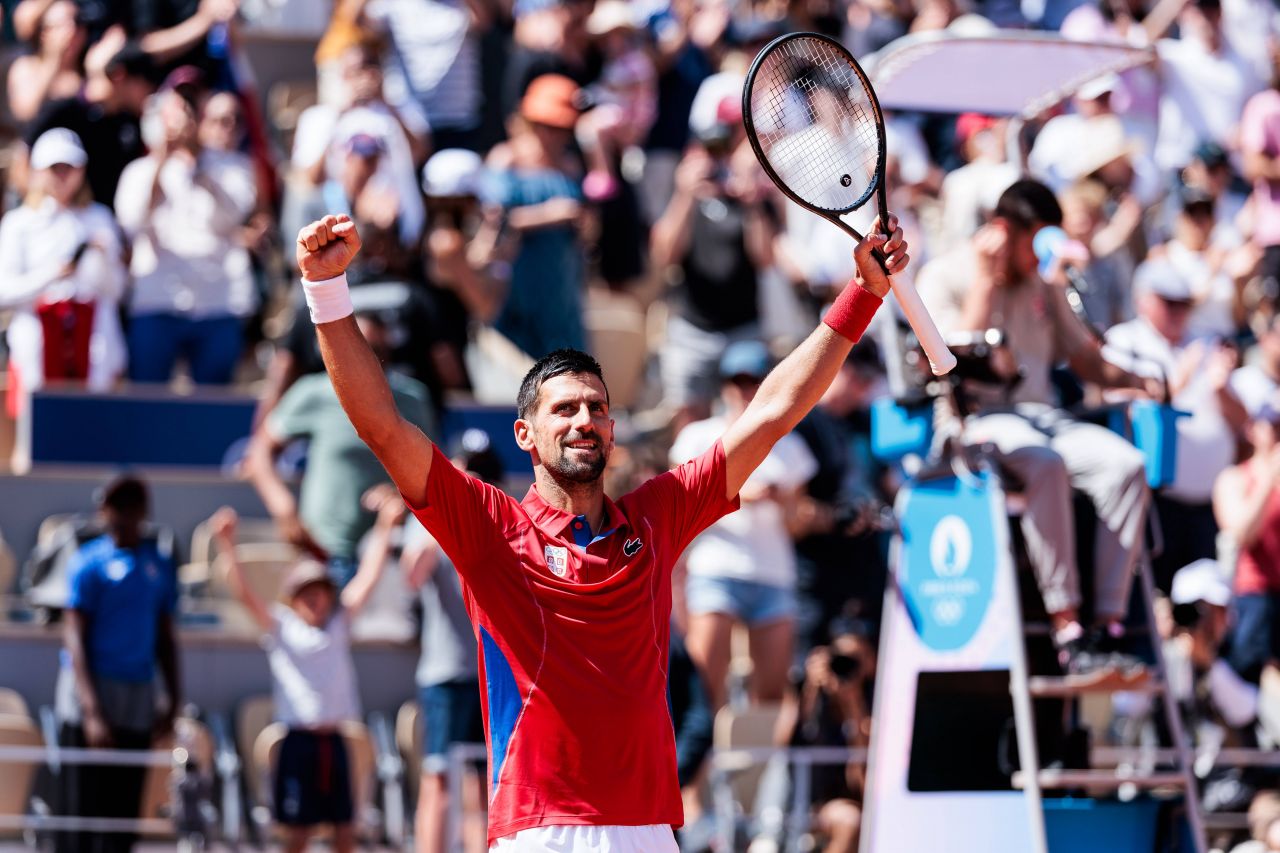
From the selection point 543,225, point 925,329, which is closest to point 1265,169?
point 543,225

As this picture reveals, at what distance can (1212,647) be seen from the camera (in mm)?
11102

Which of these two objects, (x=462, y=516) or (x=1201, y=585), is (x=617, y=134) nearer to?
(x=1201, y=585)

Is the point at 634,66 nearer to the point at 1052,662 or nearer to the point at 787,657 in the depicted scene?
the point at 787,657

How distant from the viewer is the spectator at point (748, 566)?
36.3 feet

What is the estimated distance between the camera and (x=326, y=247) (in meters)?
5.46

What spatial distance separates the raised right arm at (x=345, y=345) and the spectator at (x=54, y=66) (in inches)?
331

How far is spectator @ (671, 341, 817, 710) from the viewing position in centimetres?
1107

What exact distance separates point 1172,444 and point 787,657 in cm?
314

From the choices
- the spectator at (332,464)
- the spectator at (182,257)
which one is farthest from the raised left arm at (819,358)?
the spectator at (182,257)

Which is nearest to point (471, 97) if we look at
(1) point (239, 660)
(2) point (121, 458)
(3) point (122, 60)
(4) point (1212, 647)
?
(3) point (122, 60)

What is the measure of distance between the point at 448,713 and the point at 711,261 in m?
4.22

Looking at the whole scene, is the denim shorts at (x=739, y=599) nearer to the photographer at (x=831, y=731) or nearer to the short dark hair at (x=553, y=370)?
the photographer at (x=831, y=731)

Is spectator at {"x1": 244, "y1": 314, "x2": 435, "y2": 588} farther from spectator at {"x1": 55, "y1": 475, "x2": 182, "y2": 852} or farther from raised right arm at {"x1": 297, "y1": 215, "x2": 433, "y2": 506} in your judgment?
raised right arm at {"x1": 297, "y1": 215, "x2": 433, "y2": 506}

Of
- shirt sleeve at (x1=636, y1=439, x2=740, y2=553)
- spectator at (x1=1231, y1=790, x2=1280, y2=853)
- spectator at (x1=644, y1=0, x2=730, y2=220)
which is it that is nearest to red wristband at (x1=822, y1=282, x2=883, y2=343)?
shirt sleeve at (x1=636, y1=439, x2=740, y2=553)
